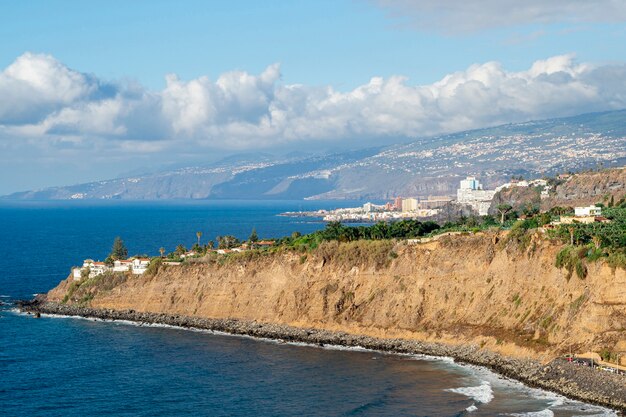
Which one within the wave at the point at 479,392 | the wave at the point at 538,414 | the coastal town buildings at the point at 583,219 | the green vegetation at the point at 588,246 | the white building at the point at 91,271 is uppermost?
the coastal town buildings at the point at 583,219

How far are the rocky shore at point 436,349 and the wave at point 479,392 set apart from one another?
362 cm

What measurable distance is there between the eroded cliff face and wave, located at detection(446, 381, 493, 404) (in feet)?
26.9

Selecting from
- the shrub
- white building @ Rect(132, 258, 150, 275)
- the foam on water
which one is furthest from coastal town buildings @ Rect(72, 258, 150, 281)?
the shrub

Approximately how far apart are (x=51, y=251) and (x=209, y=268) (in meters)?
78.9

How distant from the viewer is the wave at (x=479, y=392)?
60.0 metres

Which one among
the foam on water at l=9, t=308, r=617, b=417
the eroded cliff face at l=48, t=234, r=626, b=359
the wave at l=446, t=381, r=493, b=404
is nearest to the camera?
the foam on water at l=9, t=308, r=617, b=417

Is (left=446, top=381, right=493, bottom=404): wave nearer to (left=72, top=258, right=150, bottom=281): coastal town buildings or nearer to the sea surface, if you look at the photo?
the sea surface

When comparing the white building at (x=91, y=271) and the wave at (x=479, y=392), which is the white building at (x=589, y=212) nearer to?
the wave at (x=479, y=392)

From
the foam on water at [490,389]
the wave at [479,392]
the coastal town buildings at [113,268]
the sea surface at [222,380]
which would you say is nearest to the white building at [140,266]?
the coastal town buildings at [113,268]

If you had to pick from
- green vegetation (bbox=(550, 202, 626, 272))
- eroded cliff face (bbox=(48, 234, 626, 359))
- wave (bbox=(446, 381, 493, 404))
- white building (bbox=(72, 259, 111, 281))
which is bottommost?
wave (bbox=(446, 381, 493, 404))

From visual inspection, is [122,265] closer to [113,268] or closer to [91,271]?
[113,268]

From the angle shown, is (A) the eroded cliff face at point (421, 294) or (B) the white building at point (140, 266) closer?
(A) the eroded cliff face at point (421, 294)

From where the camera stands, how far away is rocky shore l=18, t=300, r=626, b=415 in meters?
60.8

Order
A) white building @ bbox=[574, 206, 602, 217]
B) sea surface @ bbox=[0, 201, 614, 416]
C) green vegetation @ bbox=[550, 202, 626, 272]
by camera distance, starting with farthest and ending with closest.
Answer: white building @ bbox=[574, 206, 602, 217]
green vegetation @ bbox=[550, 202, 626, 272]
sea surface @ bbox=[0, 201, 614, 416]
